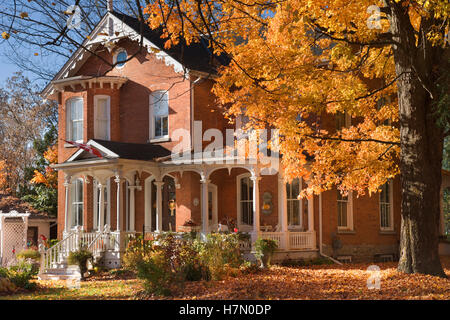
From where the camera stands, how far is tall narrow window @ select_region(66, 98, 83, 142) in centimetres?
2528

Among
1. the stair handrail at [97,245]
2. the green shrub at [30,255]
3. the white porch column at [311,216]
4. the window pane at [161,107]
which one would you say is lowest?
the green shrub at [30,255]

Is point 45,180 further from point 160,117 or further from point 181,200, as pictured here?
point 181,200

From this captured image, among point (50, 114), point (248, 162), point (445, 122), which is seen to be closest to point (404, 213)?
point (445, 122)

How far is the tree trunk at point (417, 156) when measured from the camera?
43.9 ft

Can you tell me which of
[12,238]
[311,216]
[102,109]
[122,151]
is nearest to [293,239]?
[311,216]

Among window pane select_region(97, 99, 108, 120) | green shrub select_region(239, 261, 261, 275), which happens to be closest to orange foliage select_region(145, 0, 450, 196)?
green shrub select_region(239, 261, 261, 275)

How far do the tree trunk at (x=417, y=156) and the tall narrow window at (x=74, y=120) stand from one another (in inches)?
607

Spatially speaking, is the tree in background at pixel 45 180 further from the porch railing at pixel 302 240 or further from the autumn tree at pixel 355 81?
the autumn tree at pixel 355 81

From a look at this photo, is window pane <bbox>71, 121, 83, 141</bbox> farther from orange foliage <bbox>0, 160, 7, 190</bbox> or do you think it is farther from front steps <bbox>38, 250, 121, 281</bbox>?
orange foliage <bbox>0, 160, 7, 190</bbox>

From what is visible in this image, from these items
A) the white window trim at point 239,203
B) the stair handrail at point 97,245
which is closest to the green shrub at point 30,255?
the stair handrail at point 97,245

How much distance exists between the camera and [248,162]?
1966cm

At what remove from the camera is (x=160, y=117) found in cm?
2395

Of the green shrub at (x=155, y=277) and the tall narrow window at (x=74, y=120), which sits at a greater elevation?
the tall narrow window at (x=74, y=120)

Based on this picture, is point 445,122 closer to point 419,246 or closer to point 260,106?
point 419,246
